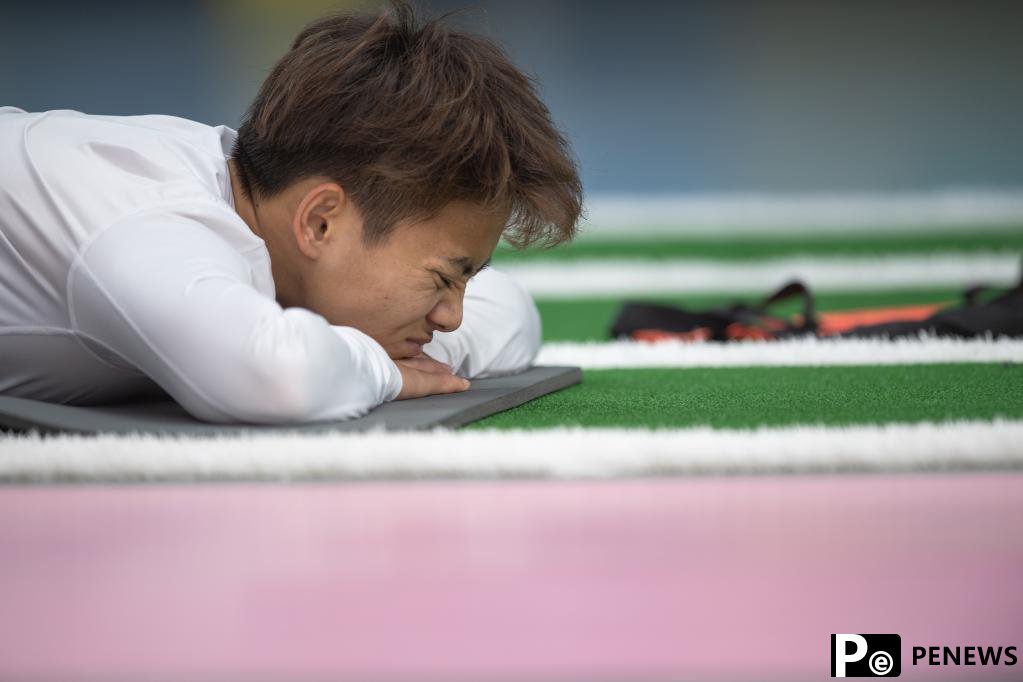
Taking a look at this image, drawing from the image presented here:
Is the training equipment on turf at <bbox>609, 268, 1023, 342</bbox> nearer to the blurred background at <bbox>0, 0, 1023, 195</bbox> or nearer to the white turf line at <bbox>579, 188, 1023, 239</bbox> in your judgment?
the white turf line at <bbox>579, 188, 1023, 239</bbox>

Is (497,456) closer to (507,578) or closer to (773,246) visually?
(507,578)

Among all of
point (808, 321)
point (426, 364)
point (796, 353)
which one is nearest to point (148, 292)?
point (426, 364)

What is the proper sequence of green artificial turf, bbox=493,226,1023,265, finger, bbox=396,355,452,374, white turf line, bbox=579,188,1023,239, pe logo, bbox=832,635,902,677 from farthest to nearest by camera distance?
white turf line, bbox=579,188,1023,239, green artificial turf, bbox=493,226,1023,265, finger, bbox=396,355,452,374, pe logo, bbox=832,635,902,677

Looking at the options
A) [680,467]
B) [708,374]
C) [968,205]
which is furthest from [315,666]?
[968,205]

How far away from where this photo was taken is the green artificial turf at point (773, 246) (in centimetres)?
368

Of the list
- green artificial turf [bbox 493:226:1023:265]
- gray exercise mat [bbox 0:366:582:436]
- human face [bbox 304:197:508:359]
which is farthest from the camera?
green artificial turf [bbox 493:226:1023:265]

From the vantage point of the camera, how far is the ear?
125 cm

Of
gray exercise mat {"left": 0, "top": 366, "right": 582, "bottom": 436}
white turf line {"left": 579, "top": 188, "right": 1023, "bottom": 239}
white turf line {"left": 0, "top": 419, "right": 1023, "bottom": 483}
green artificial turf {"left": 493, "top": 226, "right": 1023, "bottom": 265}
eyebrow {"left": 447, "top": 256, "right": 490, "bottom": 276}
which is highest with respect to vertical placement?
white turf line {"left": 579, "top": 188, "right": 1023, "bottom": 239}

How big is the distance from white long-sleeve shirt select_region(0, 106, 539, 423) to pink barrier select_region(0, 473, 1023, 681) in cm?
16

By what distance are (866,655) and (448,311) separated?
25.2 inches

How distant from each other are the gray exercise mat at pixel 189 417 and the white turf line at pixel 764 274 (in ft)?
6.38

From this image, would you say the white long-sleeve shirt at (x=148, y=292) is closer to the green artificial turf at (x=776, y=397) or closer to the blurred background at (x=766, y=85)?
the green artificial turf at (x=776, y=397)

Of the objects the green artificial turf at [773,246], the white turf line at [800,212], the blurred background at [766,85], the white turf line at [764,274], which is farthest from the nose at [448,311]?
the blurred background at [766,85]

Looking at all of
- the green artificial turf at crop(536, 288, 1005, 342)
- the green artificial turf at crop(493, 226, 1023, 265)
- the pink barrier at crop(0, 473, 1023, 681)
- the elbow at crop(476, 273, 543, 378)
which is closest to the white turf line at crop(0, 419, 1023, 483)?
the pink barrier at crop(0, 473, 1023, 681)
